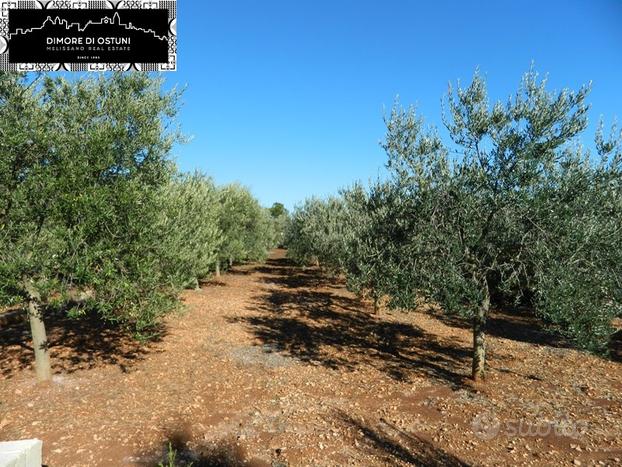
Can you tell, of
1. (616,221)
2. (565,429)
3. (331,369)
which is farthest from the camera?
(331,369)

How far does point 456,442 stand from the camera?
28.3ft

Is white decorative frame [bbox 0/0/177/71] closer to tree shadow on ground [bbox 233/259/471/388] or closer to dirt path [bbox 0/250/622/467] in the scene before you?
dirt path [bbox 0/250/622/467]

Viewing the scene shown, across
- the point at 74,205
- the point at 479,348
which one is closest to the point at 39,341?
the point at 74,205

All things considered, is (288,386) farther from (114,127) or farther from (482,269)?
(114,127)

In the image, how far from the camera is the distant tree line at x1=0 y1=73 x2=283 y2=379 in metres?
8.83

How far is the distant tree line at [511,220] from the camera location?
934 cm

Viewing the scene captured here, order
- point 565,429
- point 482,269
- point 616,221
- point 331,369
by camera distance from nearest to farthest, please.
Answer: point 565,429 < point 616,221 < point 482,269 < point 331,369

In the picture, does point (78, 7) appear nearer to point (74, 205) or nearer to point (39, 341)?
point (74, 205)

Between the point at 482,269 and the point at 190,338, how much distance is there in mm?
11955

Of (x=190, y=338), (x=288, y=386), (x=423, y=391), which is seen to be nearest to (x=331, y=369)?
(x=288, y=386)

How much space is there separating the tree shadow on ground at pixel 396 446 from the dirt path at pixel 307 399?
0.13 feet

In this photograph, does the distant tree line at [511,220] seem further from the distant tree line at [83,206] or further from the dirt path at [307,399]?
the distant tree line at [83,206]

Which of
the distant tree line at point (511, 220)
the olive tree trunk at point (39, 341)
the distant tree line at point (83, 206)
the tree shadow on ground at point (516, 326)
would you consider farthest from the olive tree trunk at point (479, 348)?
the olive tree trunk at point (39, 341)

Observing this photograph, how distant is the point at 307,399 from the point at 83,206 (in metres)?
7.62
